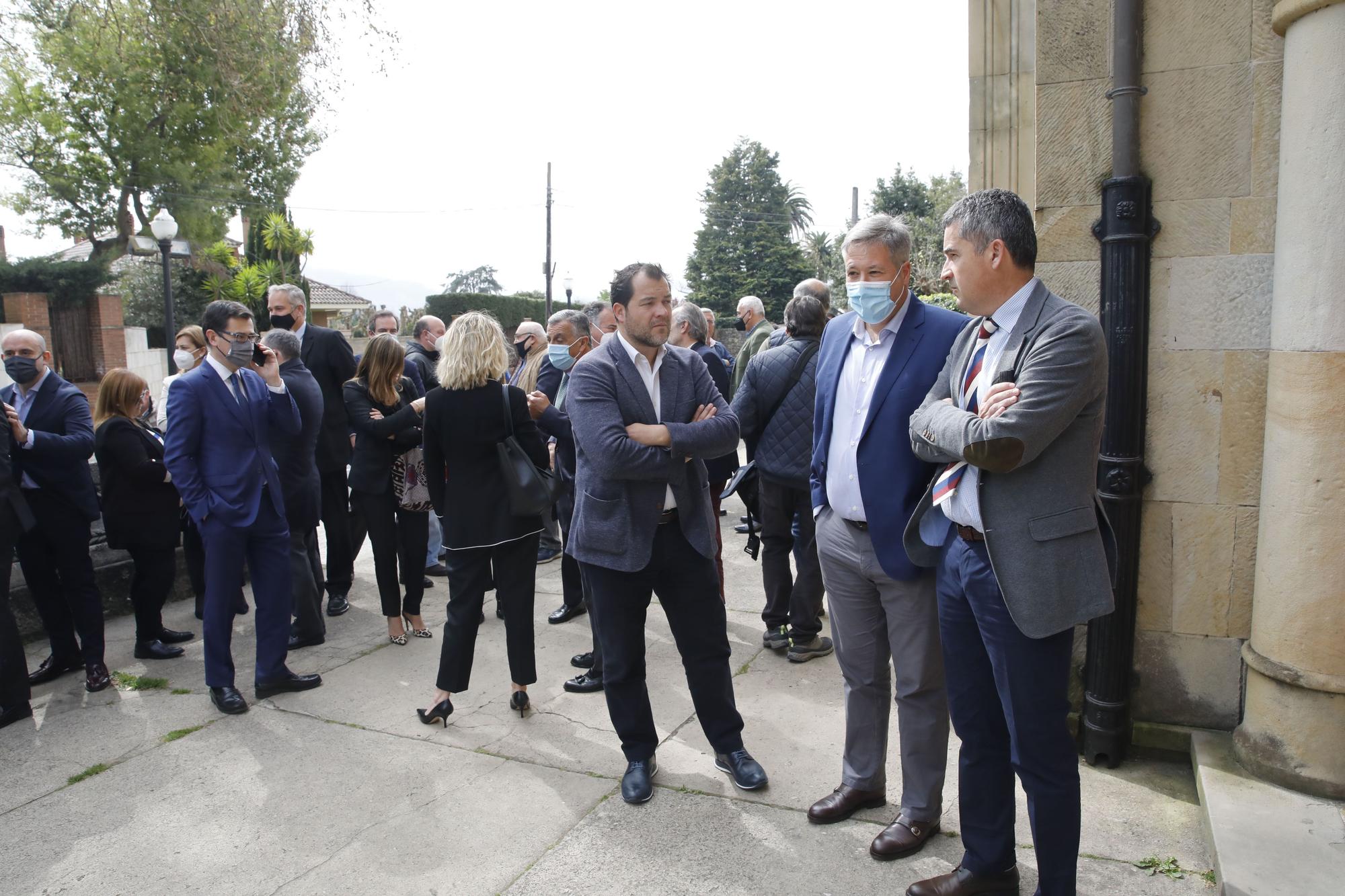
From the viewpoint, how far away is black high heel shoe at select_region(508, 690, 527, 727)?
441cm

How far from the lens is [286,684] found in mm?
4746

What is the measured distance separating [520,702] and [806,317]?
2.39 meters

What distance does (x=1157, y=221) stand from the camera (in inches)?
133

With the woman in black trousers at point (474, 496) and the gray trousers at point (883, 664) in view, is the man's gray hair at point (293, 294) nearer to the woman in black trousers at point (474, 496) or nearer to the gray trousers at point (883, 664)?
the woman in black trousers at point (474, 496)

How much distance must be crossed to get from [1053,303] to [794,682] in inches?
106

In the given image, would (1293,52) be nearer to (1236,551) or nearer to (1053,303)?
(1053,303)

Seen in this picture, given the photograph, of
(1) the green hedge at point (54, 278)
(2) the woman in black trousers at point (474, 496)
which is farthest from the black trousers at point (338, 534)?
(1) the green hedge at point (54, 278)

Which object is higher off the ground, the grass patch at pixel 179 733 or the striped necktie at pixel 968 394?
the striped necktie at pixel 968 394

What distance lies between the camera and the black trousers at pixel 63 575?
16.1 feet

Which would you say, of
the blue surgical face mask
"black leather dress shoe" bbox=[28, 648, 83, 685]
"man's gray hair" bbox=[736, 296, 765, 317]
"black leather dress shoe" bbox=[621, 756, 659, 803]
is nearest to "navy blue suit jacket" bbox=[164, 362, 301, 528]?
"black leather dress shoe" bbox=[28, 648, 83, 685]

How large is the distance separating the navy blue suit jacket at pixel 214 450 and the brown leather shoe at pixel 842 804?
303cm

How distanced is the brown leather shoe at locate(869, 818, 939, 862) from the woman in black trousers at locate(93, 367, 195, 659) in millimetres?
4236

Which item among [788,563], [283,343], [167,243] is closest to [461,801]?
[788,563]

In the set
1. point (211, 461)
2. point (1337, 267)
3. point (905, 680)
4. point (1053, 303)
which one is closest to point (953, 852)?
point (905, 680)
